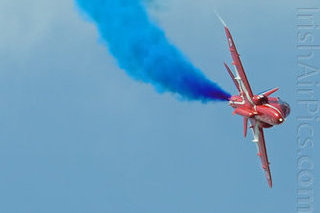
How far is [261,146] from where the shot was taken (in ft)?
255

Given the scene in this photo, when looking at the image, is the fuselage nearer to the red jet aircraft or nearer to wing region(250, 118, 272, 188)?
the red jet aircraft

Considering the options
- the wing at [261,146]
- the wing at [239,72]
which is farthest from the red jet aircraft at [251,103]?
the wing at [261,146]

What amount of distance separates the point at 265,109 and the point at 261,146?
819 cm

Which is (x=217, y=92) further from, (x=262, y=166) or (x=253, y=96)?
(x=262, y=166)

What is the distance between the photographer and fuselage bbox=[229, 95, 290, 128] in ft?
229

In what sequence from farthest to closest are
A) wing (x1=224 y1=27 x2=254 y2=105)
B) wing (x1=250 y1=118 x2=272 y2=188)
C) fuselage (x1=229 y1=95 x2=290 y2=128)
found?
wing (x1=250 y1=118 x2=272 y2=188)
wing (x1=224 y1=27 x2=254 y2=105)
fuselage (x1=229 y1=95 x2=290 y2=128)

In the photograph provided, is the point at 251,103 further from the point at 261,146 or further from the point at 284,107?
the point at 261,146

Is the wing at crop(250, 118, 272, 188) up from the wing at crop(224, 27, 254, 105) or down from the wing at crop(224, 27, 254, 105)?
down

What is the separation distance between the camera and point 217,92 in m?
72.5

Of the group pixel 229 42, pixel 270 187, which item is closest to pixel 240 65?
pixel 229 42

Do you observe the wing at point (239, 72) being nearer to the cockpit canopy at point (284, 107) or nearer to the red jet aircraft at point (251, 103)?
the red jet aircraft at point (251, 103)

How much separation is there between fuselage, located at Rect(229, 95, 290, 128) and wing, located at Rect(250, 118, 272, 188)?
271 centimetres

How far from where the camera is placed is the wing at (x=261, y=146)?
247 ft

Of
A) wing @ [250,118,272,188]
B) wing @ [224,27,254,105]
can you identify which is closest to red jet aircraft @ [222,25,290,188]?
wing @ [224,27,254,105]
